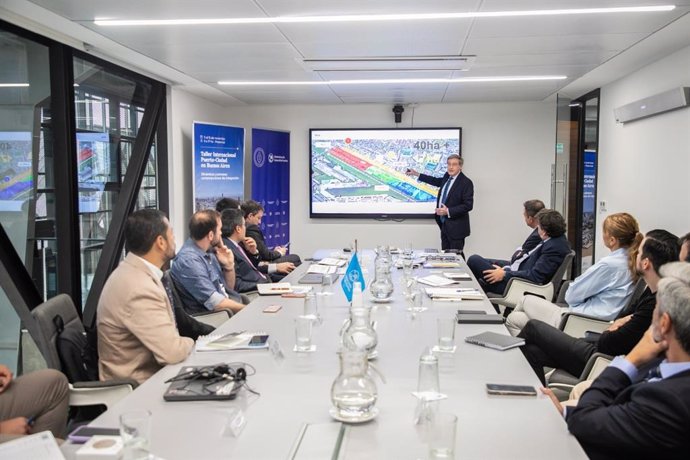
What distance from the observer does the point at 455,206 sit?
8477 millimetres

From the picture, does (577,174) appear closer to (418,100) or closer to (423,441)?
(418,100)

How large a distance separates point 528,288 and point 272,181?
4968 mm

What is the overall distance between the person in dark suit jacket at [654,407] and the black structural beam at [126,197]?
4.94 metres

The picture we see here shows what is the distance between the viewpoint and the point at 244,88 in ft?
25.5

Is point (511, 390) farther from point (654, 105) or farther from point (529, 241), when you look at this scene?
A: point (654, 105)

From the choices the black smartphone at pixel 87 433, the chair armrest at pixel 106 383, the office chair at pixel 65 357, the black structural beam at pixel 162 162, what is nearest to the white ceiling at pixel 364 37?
the black structural beam at pixel 162 162

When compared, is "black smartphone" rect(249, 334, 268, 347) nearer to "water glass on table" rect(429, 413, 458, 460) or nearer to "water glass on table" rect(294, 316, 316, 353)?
"water glass on table" rect(294, 316, 316, 353)

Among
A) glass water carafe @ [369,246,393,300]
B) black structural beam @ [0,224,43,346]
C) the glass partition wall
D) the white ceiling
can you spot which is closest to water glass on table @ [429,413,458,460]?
glass water carafe @ [369,246,393,300]

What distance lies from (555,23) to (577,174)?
451 cm

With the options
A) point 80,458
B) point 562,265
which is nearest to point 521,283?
point 562,265

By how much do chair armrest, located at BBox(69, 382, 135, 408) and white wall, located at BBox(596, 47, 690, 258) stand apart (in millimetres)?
4679

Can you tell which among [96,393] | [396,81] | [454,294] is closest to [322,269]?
[454,294]

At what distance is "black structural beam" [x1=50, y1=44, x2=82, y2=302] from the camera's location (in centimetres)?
530

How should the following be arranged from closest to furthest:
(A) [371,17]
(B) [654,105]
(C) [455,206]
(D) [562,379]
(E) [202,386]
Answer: (E) [202,386], (D) [562,379], (A) [371,17], (B) [654,105], (C) [455,206]
